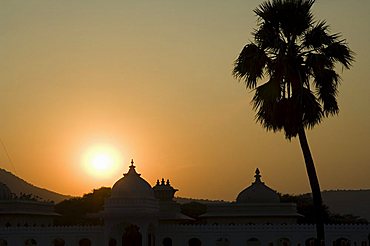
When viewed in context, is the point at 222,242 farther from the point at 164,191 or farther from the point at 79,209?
the point at 79,209

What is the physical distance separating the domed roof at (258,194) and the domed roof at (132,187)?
6.62m

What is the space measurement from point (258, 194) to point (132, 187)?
27.2ft

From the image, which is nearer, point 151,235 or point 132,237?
point 151,235

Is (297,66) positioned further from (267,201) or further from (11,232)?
(11,232)

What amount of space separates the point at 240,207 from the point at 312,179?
11629mm

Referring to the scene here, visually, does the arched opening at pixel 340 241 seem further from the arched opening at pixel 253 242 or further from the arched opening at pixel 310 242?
the arched opening at pixel 253 242

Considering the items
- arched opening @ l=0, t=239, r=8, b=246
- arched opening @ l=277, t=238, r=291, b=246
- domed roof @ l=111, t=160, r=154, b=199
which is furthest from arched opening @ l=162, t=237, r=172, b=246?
arched opening @ l=0, t=239, r=8, b=246

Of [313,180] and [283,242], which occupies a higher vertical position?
[313,180]

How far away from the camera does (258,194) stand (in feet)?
134

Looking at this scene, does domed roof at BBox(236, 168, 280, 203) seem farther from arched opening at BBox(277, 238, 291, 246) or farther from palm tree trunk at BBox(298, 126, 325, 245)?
palm tree trunk at BBox(298, 126, 325, 245)

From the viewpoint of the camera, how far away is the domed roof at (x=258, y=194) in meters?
40.8

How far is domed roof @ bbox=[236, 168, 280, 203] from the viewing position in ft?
134

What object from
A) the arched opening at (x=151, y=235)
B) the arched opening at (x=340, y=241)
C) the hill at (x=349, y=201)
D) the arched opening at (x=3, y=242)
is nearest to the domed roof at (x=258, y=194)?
the arched opening at (x=340, y=241)

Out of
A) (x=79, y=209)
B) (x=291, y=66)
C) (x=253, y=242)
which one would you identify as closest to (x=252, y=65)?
(x=291, y=66)
